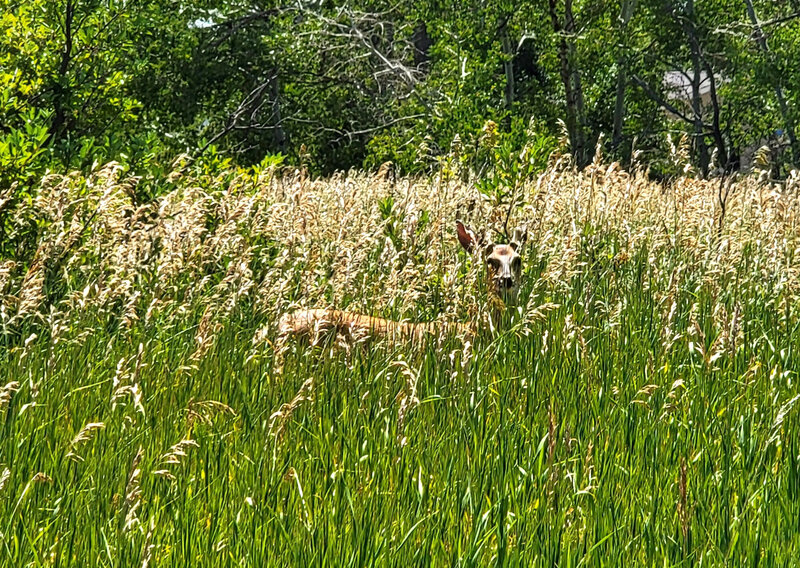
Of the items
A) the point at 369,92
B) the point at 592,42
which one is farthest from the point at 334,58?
the point at 592,42

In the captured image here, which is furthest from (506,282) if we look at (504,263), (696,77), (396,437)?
(696,77)

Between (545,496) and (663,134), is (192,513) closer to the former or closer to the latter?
(545,496)

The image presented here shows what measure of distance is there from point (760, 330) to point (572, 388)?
1.72 metres

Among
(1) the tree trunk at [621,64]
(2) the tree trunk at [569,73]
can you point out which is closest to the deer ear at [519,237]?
(2) the tree trunk at [569,73]

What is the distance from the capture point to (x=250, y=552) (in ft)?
7.55

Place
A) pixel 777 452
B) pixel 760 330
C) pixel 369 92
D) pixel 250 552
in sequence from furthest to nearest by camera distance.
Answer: pixel 369 92 < pixel 760 330 < pixel 777 452 < pixel 250 552

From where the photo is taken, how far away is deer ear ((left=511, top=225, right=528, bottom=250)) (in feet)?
18.5

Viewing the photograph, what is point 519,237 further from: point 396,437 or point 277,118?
point 277,118

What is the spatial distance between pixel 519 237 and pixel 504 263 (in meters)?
0.26

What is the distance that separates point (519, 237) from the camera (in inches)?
225

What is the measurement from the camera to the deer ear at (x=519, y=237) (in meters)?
5.65

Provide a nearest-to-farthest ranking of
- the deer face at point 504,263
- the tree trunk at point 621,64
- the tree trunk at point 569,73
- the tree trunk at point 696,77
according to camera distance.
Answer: the deer face at point 504,263
the tree trunk at point 569,73
the tree trunk at point 621,64
the tree trunk at point 696,77

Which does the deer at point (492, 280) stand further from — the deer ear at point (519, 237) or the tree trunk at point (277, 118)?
the tree trunk at point (277, 118)

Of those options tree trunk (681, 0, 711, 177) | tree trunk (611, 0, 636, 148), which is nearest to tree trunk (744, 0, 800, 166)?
tree trunk (681, 0, 711, 177)
